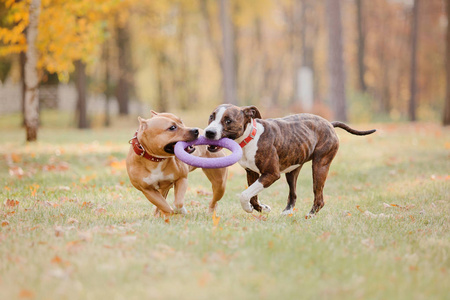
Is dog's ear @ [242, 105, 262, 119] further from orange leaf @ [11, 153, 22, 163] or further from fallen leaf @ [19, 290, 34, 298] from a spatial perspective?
orange leaf @ [11, 153, 22, 163]

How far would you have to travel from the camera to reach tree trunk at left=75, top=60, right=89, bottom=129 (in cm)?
2236

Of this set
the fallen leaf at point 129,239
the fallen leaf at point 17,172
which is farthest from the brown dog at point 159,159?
the fallen leaf at point 17,172

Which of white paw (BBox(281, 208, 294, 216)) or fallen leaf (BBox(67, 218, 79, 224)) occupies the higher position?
fallen leaf (BBox(67, 218, 79, 224))

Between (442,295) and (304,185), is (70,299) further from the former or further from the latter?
(304,185)

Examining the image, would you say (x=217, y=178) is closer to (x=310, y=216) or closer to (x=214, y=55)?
(x=310, y=216)

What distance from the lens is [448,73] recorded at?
1991 cm

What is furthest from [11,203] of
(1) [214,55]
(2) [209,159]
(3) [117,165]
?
(1) [214,55]

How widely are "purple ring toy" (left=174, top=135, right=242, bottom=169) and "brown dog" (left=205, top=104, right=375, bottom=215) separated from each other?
10cm

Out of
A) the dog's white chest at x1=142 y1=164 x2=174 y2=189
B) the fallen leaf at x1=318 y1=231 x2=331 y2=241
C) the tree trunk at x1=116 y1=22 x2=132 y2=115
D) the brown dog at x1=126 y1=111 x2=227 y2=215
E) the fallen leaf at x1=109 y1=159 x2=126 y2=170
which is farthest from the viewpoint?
the tree trunk at x1=116 y1=22 x2=132 y2=115

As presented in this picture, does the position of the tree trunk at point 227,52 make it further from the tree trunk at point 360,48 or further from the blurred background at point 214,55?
the tree trunk at point 360,48

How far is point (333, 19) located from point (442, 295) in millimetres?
18580

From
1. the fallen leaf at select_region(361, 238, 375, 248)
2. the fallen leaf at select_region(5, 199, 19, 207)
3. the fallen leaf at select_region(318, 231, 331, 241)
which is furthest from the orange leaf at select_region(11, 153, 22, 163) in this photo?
the fallen leaf at select_region(361, 238, 375, 248)

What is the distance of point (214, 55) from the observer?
34094mm

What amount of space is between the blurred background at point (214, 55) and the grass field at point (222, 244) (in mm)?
7393
